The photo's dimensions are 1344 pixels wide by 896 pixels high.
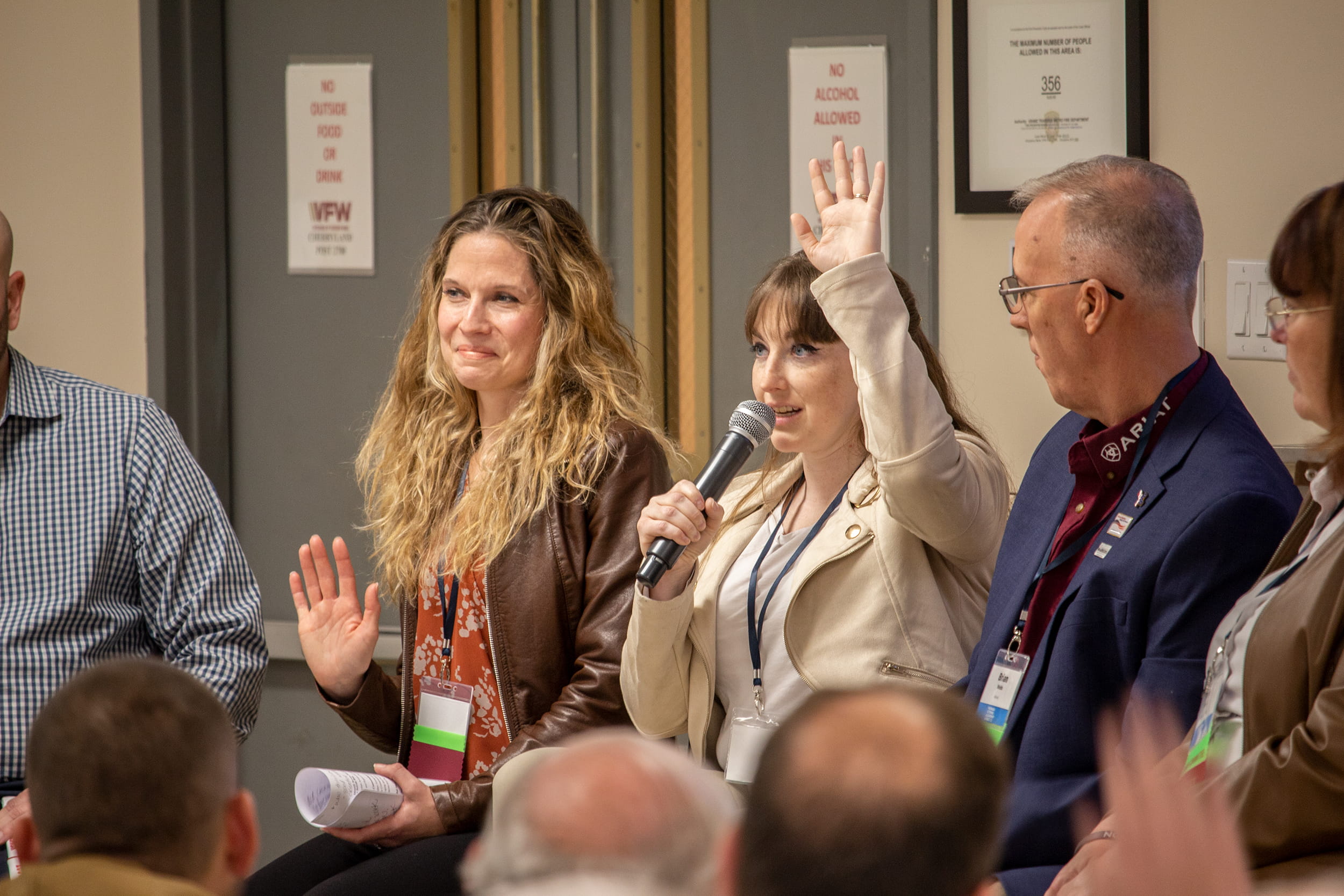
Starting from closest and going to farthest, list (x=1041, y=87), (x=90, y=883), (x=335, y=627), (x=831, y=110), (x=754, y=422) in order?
(x=90, y=883), (x=754, y=422), (x=335, y=627), (x=1041, y=87), (x=831, y=110)

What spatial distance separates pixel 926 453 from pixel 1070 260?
1.08 ft

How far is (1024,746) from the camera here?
5.33 feet

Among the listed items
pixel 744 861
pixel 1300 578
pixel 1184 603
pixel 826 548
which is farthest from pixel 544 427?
pixel 744 861

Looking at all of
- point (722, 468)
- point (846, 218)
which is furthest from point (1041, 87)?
point (722, 468)

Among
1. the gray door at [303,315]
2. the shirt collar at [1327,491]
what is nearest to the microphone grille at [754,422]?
the shirt collar at [1327,491]

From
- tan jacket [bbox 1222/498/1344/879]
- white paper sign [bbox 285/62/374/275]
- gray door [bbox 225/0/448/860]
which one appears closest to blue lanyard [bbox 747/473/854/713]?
tan jacket [bbox 1222/498/1344/879]

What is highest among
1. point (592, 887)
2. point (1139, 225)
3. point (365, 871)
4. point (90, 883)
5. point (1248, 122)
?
point (1248, 122)

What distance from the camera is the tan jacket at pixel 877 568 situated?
1.80 meters

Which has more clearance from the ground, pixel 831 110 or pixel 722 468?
pixel 831 110

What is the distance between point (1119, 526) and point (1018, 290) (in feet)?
1.17

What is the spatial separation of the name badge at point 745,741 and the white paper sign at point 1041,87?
4.63 feet

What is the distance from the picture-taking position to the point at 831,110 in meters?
3.03

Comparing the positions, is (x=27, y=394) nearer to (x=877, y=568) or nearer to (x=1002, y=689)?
(x=877, y=568)

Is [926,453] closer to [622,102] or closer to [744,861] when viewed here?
[744,861]
